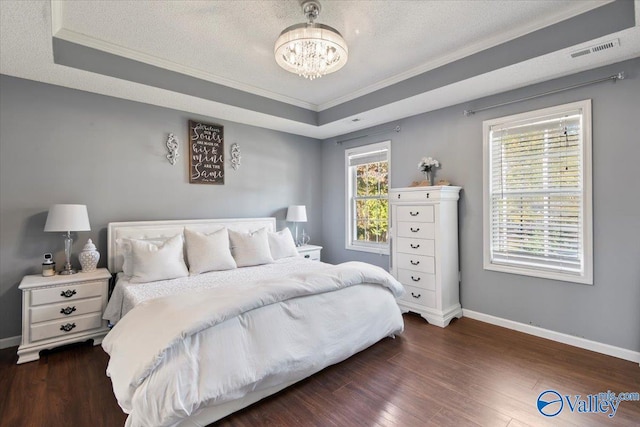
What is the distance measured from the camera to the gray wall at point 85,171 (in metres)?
2.77

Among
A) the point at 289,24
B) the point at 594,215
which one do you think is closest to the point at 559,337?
the point at 594,215

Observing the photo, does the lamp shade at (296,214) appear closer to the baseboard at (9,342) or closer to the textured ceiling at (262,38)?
the textured ceiling at (262,38)

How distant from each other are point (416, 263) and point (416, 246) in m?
0.20

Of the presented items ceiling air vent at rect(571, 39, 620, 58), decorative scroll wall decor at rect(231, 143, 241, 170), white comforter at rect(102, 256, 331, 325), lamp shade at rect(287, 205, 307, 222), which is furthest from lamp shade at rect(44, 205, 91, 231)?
ceiling air vent at rect(571, 39, 620, 58)

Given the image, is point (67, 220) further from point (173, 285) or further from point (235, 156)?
point (235, 156)

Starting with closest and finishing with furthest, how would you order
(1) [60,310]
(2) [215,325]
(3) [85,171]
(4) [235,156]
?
(2) [215,325], (1) [60,310], (3) [85,171], (4) [235,156]

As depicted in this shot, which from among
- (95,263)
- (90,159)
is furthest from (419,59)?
(95,263)

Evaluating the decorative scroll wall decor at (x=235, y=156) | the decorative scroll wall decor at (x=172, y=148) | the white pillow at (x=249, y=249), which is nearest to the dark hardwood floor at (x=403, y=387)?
the white pillow at (x=249, y=249)

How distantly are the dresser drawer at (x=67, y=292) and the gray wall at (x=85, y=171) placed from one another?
489 millimetres

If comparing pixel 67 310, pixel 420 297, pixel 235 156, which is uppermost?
pixel 235 156

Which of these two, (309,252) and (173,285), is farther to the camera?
(309,252)

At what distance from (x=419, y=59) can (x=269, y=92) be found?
1805mm

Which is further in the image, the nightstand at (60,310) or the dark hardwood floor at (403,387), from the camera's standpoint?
the nightstand at (60,310)

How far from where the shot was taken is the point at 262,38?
2637mm
